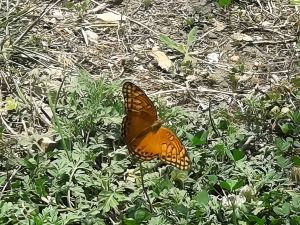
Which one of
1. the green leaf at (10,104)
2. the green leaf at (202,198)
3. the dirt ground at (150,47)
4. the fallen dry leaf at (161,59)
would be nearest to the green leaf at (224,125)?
the dirt ground at (150,47)

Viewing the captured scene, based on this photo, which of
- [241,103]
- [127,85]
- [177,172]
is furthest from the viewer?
[241,103]

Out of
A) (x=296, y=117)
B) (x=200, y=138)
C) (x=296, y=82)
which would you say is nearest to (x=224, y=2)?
(x=296, y=82)

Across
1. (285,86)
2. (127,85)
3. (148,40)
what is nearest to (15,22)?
(148,40)

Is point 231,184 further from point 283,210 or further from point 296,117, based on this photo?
point 296,117

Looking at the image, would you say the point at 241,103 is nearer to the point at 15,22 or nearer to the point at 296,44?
the point at 296,44

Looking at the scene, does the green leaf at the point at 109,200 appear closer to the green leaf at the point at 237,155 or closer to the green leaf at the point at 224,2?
the green leaf at the point at 237,155

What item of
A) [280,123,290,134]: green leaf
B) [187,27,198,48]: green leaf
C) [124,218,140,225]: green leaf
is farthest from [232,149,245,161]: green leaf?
[187,27,198,48]: green leaf
